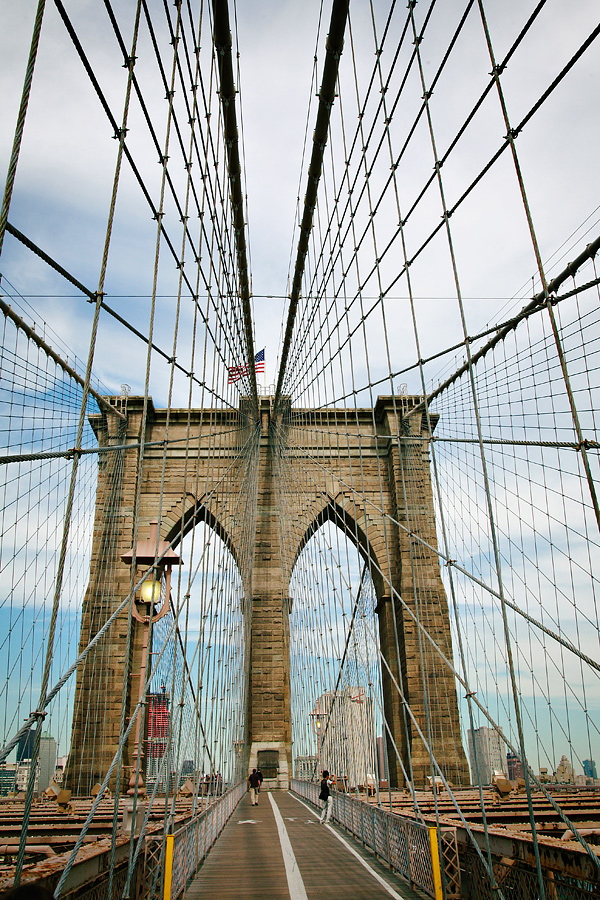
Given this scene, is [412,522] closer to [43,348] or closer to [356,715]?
[356,715]

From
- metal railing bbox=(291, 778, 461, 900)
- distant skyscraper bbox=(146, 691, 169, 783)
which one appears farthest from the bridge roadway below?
distant skyscraper bbox=(146, 691, 169, 783)

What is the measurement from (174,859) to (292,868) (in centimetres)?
150

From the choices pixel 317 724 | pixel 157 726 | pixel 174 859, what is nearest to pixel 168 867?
pixel 174 859

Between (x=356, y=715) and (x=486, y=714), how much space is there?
19.8ft

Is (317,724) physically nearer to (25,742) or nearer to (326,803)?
(326,803)

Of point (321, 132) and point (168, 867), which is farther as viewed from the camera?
point (321, 132)

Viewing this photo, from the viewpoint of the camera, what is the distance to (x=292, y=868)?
4.96 meters

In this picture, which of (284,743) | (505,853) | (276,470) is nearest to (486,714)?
(505,853)

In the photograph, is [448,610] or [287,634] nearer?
[448,610]

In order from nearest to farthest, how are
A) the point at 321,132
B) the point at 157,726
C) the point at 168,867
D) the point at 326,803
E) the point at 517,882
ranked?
the point at 517,882 → the point at 168,867 → the point at 326,803 → the point at 321,132 → the point at 157,726

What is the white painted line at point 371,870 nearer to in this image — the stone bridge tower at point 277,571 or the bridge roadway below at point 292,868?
the bridge roadway below at point 292,868

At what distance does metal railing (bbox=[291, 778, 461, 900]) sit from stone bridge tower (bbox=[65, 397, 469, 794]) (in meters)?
8.94

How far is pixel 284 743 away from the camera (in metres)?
16.2

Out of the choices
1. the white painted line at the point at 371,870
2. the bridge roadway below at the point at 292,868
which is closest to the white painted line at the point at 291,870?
the bridge roadway below at the point at 292,868
